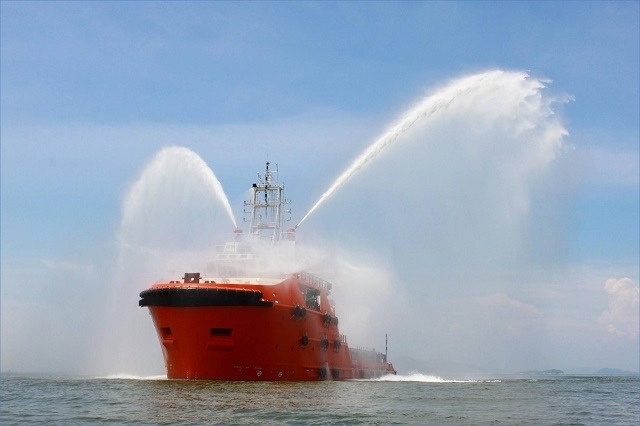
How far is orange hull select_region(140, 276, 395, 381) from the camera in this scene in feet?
117

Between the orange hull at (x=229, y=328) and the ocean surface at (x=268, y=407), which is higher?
the orange hull at (x=229, y=328)

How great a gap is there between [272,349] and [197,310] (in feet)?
15.5

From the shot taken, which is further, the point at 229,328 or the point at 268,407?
the point at 229,328

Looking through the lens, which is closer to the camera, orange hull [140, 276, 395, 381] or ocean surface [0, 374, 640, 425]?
ocean surface [0, 374, 640, 425]

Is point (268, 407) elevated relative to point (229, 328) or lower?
lower

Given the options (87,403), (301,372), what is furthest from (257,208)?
(87,403)

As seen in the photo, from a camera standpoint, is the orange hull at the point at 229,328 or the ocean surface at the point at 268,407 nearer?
the ocean surface at the point at 268,407

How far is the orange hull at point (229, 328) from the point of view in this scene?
1407 inches

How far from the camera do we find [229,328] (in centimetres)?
3588

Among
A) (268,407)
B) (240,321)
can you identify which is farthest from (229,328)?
(268,407)

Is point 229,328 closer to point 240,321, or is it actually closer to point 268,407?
point 240,321

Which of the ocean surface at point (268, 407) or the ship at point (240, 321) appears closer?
the ocean surface at point (268, 407)

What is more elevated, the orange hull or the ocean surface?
the orange hull

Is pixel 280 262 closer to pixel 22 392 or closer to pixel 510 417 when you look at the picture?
pixel 22 392
